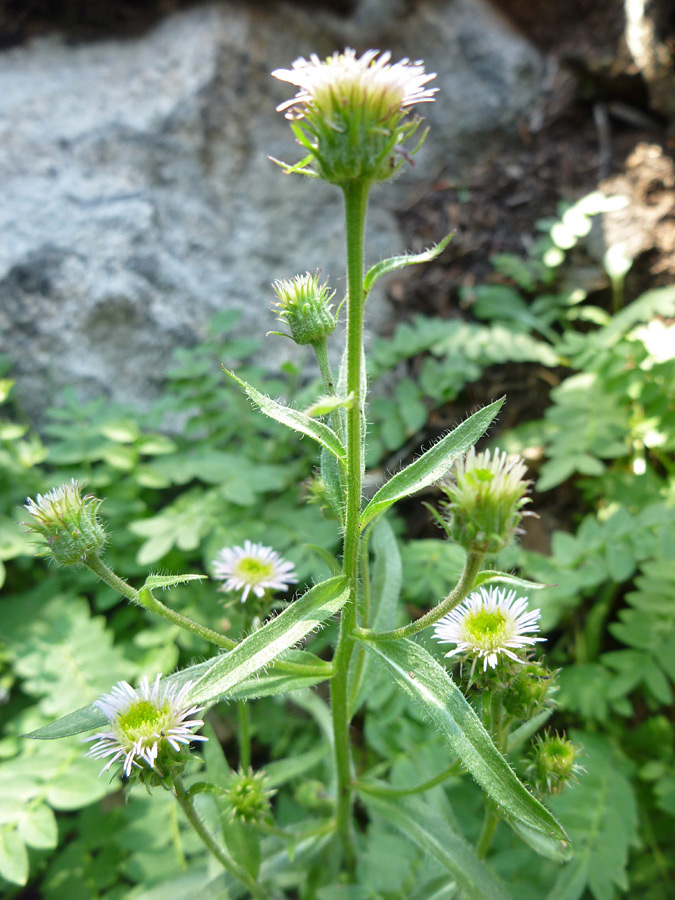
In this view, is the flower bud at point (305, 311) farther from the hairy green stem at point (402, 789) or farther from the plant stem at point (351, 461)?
the hairy green stem at point (402, 789)

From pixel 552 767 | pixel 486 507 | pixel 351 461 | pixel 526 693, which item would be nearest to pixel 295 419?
pixel 351 461

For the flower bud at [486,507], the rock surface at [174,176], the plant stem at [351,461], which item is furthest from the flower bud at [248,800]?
the rock surface at [174,176]

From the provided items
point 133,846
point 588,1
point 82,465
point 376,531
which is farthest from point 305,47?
point 133,846

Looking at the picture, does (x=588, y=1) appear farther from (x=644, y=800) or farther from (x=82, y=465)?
(x=644, y=800)

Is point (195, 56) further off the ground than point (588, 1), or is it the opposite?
point (588, 1)

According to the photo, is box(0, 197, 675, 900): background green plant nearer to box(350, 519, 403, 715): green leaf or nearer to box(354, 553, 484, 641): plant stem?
box(350, 519, 403, 715): green leaf

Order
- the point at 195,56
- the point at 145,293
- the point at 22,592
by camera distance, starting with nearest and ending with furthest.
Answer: the point at 22,592 < the point at 145,293 < the point at 195,56

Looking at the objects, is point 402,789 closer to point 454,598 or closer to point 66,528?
point 454,598
